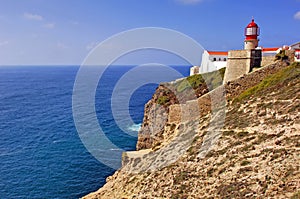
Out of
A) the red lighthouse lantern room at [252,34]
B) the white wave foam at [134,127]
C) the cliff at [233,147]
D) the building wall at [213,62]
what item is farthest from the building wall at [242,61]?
the white wave foam at [134,127]

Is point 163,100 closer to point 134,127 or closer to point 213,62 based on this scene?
point 213,62

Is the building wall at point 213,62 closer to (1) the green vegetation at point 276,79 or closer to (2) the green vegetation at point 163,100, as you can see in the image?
(2) the green vegetation at point 163,100

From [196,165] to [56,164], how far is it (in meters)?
30.3

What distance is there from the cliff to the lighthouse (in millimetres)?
8027

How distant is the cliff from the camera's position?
45.8 feet

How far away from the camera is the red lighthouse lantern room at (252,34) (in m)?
34.3

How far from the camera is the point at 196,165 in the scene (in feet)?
60.8

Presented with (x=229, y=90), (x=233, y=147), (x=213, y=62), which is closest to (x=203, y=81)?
(x=213, y=62)

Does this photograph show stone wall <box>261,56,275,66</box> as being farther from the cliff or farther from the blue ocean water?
the blue ocean water

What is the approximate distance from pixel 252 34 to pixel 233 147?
21.3 metres

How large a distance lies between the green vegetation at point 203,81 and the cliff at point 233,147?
411 inches

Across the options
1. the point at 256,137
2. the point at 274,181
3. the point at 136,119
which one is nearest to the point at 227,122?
the point at 256,137

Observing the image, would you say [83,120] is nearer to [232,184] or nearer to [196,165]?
[196,165]

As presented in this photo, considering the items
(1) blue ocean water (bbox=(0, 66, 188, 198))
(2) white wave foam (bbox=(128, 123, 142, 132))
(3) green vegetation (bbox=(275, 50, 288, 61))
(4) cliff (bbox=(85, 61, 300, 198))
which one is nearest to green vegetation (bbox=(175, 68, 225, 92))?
(3) green vegetation (bbox=(275, 50, 288, 61))
